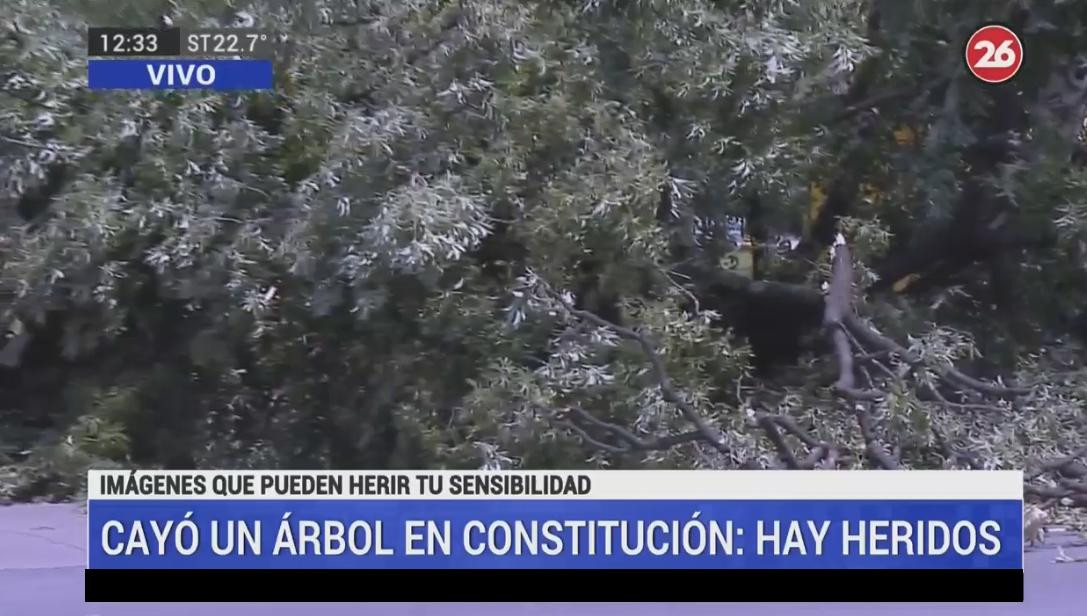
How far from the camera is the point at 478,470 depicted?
491 centimetres

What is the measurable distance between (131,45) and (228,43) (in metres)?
0.34

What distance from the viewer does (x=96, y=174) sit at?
16.3 ft

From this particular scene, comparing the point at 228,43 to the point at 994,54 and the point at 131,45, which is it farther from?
the point at 994,54

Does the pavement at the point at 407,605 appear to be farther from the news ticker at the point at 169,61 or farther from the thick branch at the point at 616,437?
the news ticker at the point at 169,61

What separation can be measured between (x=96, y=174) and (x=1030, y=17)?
3.42 m

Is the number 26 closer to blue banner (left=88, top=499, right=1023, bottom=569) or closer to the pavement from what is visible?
blue banner (left=88, top=499, right=1023, bottom=569)

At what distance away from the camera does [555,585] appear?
192 inches

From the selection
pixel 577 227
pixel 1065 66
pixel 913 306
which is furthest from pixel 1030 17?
pixel 577 227

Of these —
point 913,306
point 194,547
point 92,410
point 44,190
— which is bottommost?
point 194,547

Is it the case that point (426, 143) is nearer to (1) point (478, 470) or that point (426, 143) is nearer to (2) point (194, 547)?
(1) point (478, 470)

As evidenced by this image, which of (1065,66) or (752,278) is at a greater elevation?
(1065,66)

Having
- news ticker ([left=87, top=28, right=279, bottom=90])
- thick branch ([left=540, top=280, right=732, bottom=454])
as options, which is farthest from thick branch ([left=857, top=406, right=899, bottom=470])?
news ticker ([left=87, top=28, right=279, bottom=90])

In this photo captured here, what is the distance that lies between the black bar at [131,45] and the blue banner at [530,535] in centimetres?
160

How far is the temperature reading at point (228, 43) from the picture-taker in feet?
16.2
